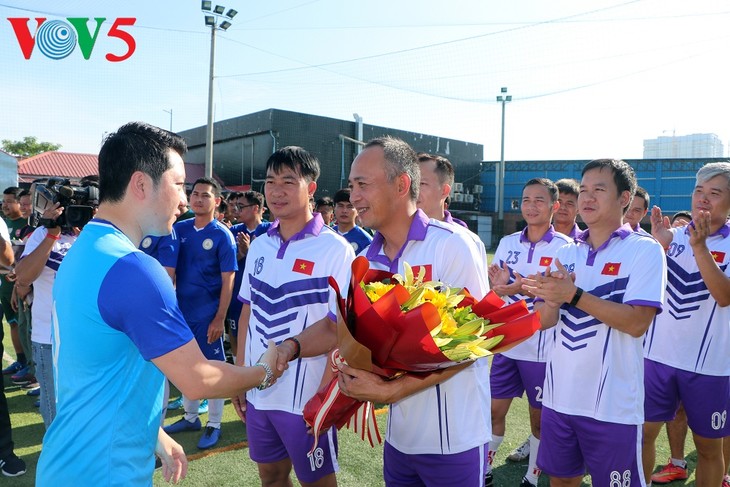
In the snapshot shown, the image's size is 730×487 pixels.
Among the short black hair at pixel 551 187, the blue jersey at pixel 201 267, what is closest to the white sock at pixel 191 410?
the blue jersey at pixel 201 267

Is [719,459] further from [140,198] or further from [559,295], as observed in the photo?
[140,198]

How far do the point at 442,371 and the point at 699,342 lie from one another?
273 centimetres

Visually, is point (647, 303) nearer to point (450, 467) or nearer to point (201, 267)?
point (450, 467)

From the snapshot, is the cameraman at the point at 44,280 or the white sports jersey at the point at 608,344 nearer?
the white sports jersey at the point at 608,344

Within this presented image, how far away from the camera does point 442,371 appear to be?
1.95m

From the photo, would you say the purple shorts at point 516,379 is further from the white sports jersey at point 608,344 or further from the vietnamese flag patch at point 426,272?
the vietnamese flag patch at point 426,272

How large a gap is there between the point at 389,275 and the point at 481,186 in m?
39.6

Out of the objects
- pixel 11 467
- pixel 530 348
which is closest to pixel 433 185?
pixel 530 348

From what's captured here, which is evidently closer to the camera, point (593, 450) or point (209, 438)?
point (593, 450)

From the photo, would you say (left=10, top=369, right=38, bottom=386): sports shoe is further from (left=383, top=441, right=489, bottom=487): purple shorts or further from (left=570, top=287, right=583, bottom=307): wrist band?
(left=570, top=287, right=583, bottom=307): wrist band

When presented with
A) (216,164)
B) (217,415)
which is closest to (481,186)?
(216,164)

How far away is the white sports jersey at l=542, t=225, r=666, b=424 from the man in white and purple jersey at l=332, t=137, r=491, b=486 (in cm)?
76

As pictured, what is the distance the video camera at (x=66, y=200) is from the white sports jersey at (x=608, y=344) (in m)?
3.12

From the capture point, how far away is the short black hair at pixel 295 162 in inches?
129
